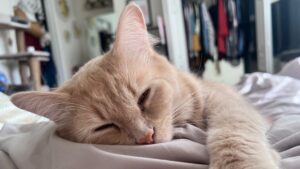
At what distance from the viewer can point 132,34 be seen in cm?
82

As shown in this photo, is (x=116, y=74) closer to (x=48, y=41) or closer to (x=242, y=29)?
A: (x=242, y=29)

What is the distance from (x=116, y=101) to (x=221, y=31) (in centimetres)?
278

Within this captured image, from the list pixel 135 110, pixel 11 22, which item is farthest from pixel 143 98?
pixel 11 22

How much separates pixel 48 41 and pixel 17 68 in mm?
1066

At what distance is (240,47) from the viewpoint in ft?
10.6

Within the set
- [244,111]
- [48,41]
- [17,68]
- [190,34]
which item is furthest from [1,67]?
[244,111]

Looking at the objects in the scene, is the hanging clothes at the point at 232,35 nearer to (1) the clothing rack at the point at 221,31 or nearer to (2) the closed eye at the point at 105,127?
(1) the clothing rack at the point at 221,31

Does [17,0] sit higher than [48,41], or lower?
higher

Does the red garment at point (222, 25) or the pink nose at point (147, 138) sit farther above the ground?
the red garment at point (222, 25)

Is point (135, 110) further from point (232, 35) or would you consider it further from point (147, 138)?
point (232, 35)

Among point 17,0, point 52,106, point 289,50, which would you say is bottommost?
point 289,50

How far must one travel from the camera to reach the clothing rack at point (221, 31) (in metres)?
3.18

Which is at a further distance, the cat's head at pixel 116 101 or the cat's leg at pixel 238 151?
the cat's head at pixel 116 101

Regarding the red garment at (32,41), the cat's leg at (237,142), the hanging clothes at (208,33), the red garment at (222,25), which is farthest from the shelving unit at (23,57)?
the cat's leg at (237,142)
